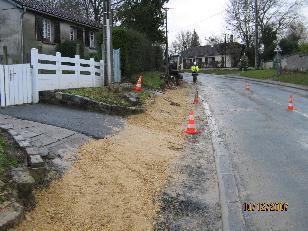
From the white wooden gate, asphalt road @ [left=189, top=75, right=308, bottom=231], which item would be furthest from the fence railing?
asphalt road @ [left=189, top=75, right=308, bottom=231]

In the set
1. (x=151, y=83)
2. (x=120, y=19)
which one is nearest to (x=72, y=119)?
(x=151, y=83)

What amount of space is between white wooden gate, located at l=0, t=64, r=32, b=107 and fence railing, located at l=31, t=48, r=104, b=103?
0.77ft

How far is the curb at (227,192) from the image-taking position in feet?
19.8

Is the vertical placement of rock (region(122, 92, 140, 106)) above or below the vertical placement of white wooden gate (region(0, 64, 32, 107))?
below

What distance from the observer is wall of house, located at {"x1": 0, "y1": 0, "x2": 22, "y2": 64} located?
2872cm

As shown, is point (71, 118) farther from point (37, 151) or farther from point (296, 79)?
point (296, 79)

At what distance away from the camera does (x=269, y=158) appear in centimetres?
932

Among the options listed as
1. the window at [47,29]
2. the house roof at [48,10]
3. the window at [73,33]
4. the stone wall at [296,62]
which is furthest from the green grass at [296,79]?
the window at [47,29]

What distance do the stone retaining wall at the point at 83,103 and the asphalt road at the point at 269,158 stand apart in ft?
9.31

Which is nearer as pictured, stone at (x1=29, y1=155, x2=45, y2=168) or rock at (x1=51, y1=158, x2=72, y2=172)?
stone at (x1=29, y1=155, x2=45, y2=168)

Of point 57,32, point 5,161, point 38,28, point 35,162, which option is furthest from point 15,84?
point 57,32

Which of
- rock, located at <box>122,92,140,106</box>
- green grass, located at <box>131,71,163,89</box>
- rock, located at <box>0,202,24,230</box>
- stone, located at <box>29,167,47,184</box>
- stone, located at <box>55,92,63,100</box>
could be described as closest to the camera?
rock, located at <box>0,202,24,230</box>

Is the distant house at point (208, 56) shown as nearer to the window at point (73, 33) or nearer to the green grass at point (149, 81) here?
the window at point (73, 33)
